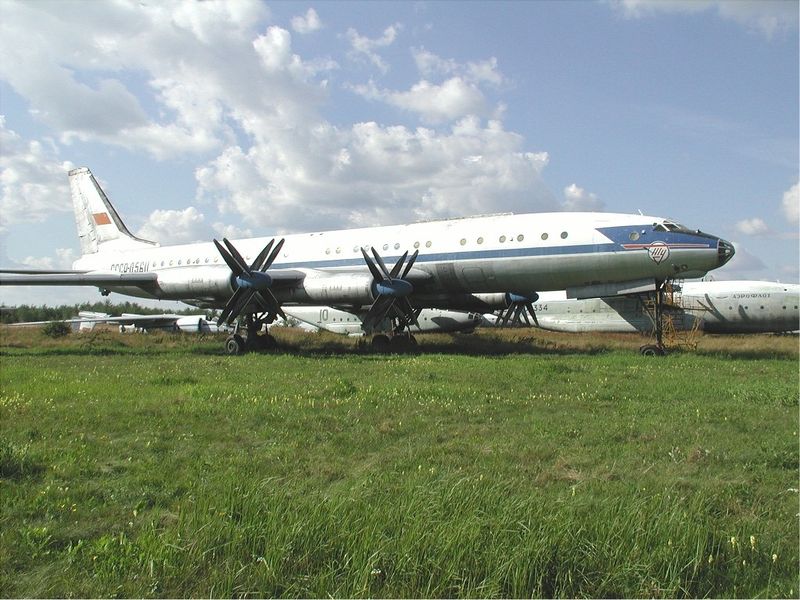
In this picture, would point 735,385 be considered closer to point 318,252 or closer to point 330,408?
point 330,408

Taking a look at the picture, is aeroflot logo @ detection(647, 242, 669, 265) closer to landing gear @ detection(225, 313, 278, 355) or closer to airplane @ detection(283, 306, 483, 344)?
airplane @ detection(283, 306, 483, 344)

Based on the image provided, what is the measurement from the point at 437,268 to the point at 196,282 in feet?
26.3

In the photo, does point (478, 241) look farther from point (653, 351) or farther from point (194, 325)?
point (194, 325)

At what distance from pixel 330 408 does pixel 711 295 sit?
1077 inches

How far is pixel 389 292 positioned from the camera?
17641mm

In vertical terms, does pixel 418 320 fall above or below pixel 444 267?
below

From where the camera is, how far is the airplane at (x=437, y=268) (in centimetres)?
1648

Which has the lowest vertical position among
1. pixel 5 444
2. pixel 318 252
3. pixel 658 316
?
pixel 5 444

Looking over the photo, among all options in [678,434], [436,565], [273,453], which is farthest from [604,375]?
[436,565]

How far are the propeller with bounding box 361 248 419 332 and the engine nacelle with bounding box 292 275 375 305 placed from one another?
254mm

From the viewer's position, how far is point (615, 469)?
5.24 metres

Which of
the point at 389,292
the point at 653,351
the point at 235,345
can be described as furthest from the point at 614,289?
the point at 235,345

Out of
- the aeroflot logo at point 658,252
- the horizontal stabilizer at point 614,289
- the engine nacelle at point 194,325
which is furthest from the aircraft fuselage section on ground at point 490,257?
the engine nacelle at point 194,325

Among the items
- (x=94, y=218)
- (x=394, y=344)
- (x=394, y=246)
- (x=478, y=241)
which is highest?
(x=94, y=218)
